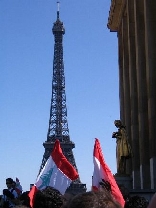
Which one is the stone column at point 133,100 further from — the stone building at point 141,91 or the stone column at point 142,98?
the stone column at point 142,98

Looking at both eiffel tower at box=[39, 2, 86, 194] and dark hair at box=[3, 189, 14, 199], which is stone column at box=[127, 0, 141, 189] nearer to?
dark hair at box=[3, 189, 14, 199]

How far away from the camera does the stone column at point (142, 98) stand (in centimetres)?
2565

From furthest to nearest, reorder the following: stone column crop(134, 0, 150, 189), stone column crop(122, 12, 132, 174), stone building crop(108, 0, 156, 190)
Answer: stone column crop(122, 12, 132, 174) → stone column crop(134, 0, 150, 189) → stone building crop(108, 0, 156, 190)

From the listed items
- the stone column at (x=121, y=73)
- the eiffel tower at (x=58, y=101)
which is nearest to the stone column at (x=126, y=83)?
the stone column at (x=121, y=73)

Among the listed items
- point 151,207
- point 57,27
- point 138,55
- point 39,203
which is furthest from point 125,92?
point 57,27

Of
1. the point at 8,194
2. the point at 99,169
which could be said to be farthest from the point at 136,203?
the point at 8,194

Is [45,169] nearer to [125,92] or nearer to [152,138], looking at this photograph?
[152,138]

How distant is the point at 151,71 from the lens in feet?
79.8

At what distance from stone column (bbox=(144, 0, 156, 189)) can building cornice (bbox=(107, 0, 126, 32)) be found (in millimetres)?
9278

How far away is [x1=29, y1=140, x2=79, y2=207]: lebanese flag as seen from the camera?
10.5m

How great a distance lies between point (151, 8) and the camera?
2612 cm

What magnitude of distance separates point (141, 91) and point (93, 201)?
79.5 ft

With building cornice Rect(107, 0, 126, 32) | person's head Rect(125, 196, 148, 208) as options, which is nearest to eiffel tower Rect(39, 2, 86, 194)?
building cornice Rect(107, 0, 126, 32)

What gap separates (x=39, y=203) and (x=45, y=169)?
5.63 meters
